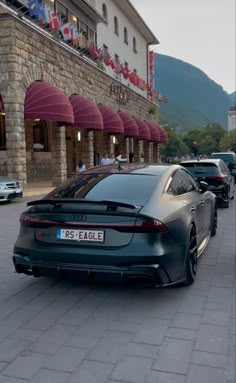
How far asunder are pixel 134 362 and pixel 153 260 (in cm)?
112

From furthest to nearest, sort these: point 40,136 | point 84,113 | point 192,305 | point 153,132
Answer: point 153,132 → point 40,136 → point 84,113 → point 192,305

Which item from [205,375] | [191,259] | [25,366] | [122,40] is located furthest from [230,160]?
[25,366]

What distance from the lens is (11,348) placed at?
132 inches

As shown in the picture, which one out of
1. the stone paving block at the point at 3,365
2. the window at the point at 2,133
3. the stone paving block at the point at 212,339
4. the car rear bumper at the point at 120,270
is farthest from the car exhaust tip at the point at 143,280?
the window at the point at 2,133

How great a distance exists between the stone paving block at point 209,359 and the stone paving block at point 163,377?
266mm

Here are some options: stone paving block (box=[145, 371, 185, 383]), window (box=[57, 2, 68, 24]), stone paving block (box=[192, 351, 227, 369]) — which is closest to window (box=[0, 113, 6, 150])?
window (box=[57, 2, 68, 24])

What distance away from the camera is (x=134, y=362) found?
121 inches

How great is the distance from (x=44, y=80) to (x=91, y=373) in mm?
15960

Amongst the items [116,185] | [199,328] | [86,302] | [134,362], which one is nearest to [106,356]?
[134,362]

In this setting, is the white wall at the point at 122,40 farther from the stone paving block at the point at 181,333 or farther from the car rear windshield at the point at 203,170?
the stone paving block at the point at 181,333

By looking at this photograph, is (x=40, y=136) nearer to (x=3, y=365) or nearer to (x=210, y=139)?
(x=3, y=365)

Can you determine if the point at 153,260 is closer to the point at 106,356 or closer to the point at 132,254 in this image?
the point at 132,254

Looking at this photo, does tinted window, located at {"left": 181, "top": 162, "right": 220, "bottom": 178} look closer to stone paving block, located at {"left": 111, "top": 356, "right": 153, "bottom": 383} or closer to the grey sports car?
the grey sports car

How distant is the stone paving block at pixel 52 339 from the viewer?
3318 mm
